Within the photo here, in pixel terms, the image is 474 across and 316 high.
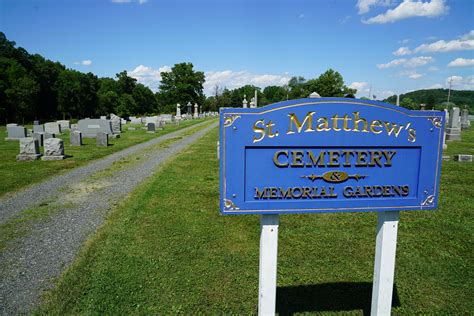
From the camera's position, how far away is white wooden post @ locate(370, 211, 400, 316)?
2.76m

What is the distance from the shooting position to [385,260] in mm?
2807

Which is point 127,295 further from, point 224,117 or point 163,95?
point 163,95

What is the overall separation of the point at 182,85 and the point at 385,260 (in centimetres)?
8390

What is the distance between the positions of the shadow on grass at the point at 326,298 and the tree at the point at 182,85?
270 feet

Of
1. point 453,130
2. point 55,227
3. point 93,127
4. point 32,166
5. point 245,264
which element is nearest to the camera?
point 245,264

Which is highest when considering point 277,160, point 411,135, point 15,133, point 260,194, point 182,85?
point 182,85

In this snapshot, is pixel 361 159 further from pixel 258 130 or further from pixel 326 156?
pixel 258 130

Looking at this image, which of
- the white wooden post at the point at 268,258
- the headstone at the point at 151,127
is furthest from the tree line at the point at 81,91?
the white wooden post at the point at 268,258

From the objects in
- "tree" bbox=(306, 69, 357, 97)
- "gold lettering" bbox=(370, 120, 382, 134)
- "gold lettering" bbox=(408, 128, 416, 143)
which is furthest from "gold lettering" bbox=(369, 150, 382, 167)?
"tree" bbox=(306, 69, 357, 97)

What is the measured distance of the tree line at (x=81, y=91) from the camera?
46.6m

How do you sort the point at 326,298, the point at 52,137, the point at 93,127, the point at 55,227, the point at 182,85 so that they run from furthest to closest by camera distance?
1. the point at 182,85
2. the point at 93,127
3. the point at 52,137
4. the point at 55,227
5. the point at 326,298

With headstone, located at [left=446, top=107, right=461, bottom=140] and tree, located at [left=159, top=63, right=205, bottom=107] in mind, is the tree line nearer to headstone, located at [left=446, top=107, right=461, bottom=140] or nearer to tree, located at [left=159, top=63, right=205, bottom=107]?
tree, located at [left=159, top=63, right=205, bottom=107]

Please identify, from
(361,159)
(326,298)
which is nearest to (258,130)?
(361,159)

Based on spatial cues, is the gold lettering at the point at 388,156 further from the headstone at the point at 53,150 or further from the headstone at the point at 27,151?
the headstone at the point at 27,151
